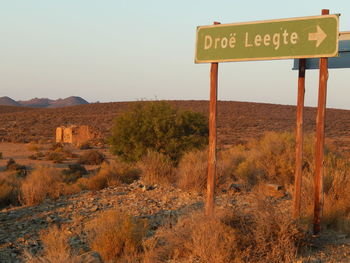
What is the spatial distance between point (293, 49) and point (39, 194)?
7470mm

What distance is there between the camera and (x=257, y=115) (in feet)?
213

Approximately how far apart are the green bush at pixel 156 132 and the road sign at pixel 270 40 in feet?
Result: 31.5

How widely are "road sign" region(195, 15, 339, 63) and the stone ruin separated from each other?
29975mm

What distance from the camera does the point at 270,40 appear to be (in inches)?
257

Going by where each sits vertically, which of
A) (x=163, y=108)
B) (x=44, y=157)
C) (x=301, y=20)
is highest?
(x=301, y=20)

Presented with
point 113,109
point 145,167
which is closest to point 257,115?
point 113,109

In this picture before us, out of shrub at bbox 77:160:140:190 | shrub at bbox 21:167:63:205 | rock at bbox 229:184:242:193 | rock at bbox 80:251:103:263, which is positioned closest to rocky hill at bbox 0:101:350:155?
shrub at bbox 77:160:140:190

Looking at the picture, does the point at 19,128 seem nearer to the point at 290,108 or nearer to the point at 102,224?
the point at 290,108

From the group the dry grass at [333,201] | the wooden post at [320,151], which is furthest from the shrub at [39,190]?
the wooden post at [320,151]

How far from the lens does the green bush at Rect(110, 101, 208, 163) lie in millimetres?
16875

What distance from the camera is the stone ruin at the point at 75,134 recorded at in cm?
3653

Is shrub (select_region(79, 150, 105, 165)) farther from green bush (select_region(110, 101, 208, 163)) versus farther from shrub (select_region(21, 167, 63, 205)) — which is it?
shrub (select_region(21, 167, 63, 205))

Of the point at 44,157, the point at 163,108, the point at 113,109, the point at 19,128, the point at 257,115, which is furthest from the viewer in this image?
the point at 113,109

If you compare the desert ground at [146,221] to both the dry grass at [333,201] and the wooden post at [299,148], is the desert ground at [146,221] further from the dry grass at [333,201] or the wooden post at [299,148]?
the wooden post at [299,148]
